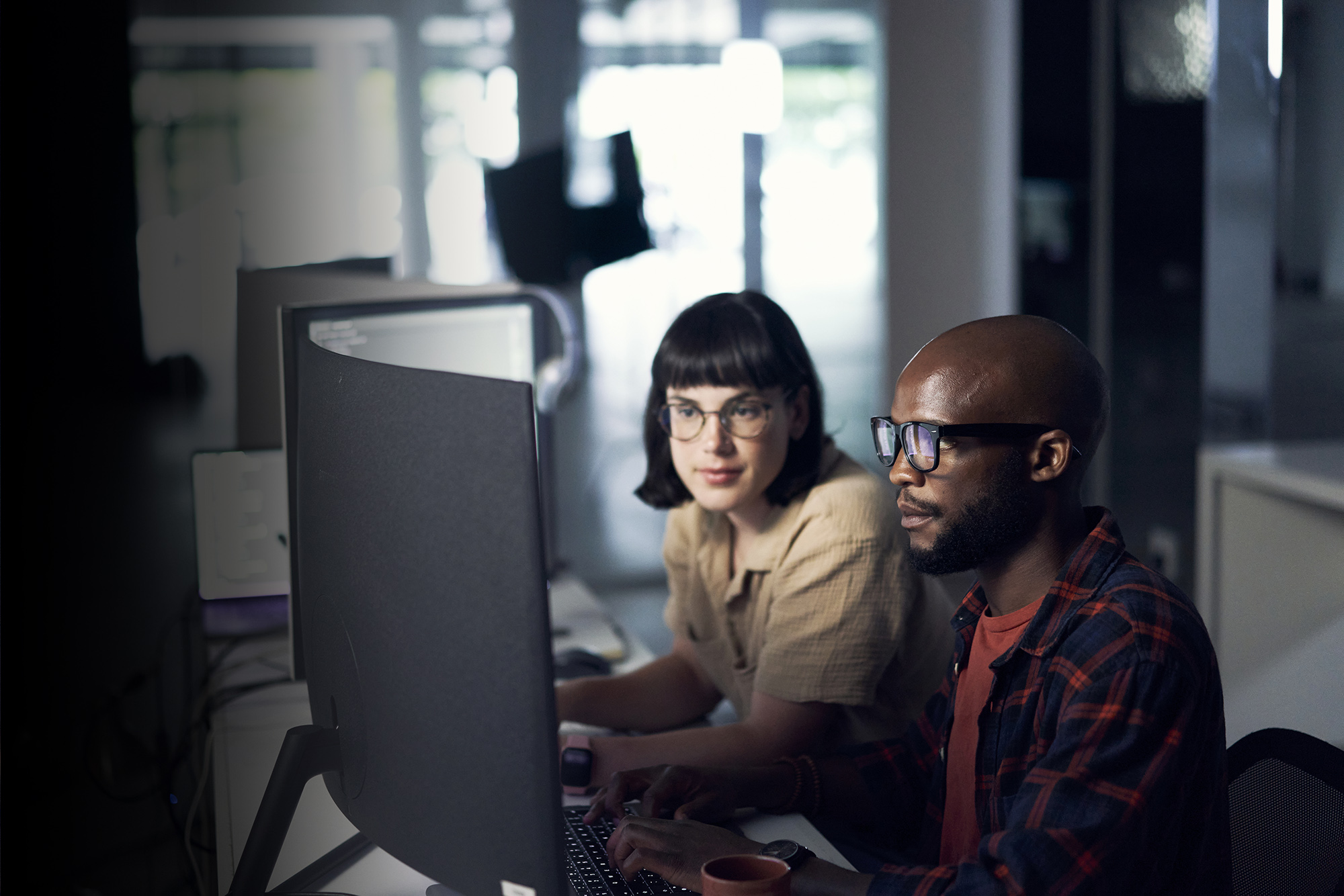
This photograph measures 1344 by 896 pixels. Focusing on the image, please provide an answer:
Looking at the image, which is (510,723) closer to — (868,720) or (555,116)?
(868,720)

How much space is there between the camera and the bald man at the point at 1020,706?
2.92 feet

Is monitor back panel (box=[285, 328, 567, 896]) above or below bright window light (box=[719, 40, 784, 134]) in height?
below

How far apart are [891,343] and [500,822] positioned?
4.01 metres

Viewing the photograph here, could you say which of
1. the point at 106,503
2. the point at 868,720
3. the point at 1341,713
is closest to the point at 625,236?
the point at 106,503

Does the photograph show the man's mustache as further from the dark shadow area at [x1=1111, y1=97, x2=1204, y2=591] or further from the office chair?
the dark shadow area at [x1=1111, y1=97, x2=1204, y2=591]

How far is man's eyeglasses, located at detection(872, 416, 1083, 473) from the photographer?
104 centimetres

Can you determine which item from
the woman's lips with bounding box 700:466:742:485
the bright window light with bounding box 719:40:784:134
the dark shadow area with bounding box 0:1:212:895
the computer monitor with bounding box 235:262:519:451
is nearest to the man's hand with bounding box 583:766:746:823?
the woman's lips with bounding box 700:466:742:485

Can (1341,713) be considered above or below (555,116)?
below

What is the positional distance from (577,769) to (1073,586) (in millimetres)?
615

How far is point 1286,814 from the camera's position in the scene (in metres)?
1.04

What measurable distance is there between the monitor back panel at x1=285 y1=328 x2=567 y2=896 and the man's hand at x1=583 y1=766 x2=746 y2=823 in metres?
0.35

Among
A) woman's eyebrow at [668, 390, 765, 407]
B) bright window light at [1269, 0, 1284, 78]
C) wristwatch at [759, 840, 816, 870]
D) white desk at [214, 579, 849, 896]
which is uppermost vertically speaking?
bright window light at [1269, 0, 1284, 78]

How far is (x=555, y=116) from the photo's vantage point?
4.30 metres

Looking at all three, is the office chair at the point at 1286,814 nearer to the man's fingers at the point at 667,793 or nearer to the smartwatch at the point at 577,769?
the man's fingers at the point at 667,793
